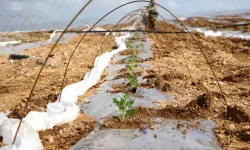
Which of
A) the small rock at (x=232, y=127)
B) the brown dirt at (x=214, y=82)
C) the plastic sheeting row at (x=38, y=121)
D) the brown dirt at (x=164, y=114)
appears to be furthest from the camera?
the brown dirt at (x=214, y=82)

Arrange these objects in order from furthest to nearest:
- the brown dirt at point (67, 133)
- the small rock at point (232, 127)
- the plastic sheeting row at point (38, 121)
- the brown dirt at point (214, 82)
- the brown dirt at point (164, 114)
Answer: the brown dirt at point (214, 82) → the brown dirt at point (164, 114) → the small rock at point (232, 127) → the brown dirt at point (67, 133) → the plastic sheeting row at point (38, 121)

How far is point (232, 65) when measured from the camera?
6707 millimetres

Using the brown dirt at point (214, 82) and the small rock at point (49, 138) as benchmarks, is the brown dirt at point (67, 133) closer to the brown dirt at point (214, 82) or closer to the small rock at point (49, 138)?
the small rock at point (49, 138)

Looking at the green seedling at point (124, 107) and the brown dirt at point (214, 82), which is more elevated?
the green seedling at point (124, 107)

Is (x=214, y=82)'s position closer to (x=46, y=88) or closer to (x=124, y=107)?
(x=124, y=107)

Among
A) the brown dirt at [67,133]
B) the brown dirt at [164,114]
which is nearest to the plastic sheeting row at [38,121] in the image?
the brown dirt at [67,133]

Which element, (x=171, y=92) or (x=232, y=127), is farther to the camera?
(x=171, y=92)

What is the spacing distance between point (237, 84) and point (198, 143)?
8.90ft

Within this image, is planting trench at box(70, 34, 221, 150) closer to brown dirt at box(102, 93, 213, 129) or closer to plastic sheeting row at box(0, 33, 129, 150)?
brown dirt at box(102, 93, 213, 129)

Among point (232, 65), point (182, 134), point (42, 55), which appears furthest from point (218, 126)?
point (42, 55)

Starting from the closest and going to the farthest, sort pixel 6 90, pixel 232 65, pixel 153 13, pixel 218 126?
1. pixel 218 126
2. pixel 6 90
3. pixel 232 65
4. pixel 153 13

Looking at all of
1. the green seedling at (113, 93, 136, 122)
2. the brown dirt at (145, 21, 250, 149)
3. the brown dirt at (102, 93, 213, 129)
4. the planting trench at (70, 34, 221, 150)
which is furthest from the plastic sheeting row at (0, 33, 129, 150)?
the brown dirt at (145, 21, 250, 149)

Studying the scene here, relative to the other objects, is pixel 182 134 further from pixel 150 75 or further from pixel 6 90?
pixel 6 90

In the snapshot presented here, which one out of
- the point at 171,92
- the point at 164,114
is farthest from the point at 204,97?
the point at 171,92
